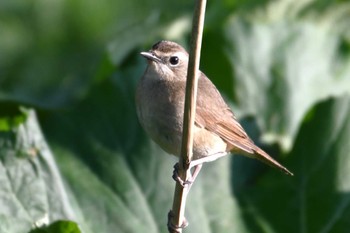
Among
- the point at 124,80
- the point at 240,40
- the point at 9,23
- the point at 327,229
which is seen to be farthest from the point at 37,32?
the point at 327,229

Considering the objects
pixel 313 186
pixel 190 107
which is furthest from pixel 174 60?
pixel 313 186

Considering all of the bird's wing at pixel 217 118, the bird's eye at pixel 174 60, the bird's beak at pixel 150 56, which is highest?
the bird's beak at pixel 150 56

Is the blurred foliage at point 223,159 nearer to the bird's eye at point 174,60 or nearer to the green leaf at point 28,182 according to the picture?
the green leaf at point 28,182

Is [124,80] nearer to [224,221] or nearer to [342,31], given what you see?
[224,221]

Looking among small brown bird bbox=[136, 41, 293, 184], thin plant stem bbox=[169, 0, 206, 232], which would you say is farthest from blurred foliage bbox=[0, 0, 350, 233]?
thin plant stem bbox=[169, 0, 206, 232]

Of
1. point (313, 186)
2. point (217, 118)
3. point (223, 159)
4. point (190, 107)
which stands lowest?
point (313, 186)

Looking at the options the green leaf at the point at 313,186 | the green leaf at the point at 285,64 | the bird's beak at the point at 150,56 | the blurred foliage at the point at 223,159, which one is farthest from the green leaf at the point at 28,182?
the green leaf at the point at 285,64

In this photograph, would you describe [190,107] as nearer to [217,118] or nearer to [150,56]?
[150,56]
